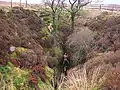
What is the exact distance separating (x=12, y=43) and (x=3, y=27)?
200 cm

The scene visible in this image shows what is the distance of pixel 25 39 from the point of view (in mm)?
27375

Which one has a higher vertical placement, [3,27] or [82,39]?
[3,27]

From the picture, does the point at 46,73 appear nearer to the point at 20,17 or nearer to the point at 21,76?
the point at 21,76

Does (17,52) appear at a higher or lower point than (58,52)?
higher

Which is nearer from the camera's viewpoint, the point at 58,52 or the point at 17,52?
the point at 17,52

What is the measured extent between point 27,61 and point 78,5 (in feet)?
101

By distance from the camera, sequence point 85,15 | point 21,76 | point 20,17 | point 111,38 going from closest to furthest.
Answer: point 21,76, point 111,38, point 20,17, point 85,15

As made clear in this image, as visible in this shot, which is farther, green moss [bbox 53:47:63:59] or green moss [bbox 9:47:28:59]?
green moss [bbox 53:47:63:59]

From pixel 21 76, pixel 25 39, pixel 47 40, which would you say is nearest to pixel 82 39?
pixel 47 40

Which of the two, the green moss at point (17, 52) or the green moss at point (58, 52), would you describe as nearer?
the green moss at point (17, 52)

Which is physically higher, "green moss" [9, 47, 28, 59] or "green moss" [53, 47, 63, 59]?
"green moss" [9, 47, 28, 59]

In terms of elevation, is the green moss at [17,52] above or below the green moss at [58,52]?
above

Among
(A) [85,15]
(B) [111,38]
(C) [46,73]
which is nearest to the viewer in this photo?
(C) [46,73]

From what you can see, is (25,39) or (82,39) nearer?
(25,39)
